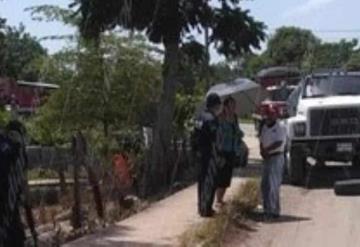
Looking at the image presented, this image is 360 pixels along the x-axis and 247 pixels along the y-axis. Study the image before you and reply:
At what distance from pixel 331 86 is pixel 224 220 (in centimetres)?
805

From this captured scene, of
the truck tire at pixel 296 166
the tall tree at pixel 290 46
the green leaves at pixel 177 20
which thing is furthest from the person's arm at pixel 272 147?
the tall tree at pixel 290 46

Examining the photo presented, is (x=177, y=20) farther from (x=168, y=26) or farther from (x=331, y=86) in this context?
(x=331, y=86)

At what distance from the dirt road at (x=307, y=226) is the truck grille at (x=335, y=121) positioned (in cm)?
139

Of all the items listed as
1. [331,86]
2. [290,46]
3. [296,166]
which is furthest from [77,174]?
[290,46]

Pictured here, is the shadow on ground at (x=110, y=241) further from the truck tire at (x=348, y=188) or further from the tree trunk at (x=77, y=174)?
the truck tire at (x=348, y=188)

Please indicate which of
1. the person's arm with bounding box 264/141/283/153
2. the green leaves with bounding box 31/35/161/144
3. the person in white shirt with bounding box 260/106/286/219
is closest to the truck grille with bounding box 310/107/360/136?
the person in white shirt with bounding box 260/106/286/219

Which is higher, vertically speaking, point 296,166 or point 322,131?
point 322,131

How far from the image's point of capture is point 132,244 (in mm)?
11273

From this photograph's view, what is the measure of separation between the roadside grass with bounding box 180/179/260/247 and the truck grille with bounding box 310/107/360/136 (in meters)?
2.38

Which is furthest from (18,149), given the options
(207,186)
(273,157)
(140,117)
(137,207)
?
(140,117)

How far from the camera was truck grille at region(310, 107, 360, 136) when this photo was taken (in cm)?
1925

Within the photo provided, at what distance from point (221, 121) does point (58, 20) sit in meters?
17.7

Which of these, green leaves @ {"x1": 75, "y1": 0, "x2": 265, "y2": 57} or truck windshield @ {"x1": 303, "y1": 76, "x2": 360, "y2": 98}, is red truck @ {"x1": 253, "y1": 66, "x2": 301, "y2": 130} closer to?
truck windshield @ {"x1": 303, "y1": 76, "x2": 360, "y2": 98}

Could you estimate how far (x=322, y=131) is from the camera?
19.3m
